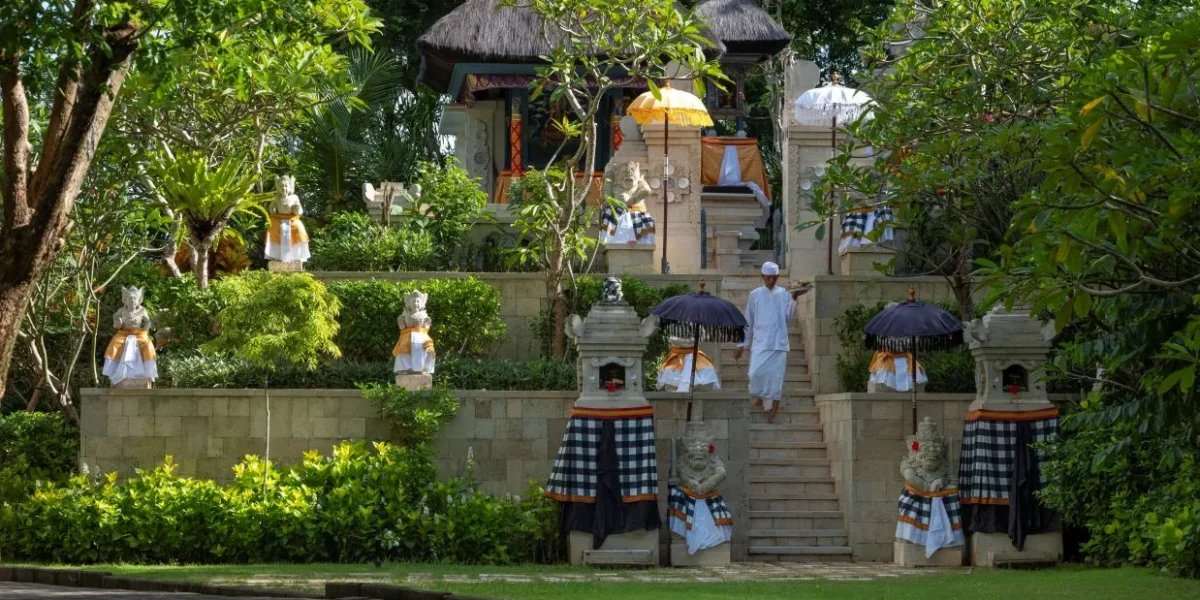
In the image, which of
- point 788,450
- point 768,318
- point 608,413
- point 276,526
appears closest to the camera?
point 276,526

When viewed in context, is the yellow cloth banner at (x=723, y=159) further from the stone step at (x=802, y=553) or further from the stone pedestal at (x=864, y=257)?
the stone step at (x=802, y=553)

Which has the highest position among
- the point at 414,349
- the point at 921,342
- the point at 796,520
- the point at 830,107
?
the point at 830,107

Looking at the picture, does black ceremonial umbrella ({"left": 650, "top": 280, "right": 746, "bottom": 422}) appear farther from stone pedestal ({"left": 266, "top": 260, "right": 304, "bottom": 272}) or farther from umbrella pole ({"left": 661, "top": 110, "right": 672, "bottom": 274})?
umbrella pole ({"left": 661, "top": 110, "right": 672, "bottom": 274})

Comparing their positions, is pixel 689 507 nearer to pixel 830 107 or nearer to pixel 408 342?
pixel 408 342

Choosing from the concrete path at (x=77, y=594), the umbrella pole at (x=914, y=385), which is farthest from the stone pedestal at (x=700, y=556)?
the concrete path at (x=77, y=594)

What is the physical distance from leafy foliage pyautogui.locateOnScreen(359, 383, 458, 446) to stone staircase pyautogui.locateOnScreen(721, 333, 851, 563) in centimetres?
331

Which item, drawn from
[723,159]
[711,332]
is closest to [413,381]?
[711,332]

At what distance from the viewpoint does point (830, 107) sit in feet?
76.4

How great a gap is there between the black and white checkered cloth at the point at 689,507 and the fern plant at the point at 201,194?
662 centimetres

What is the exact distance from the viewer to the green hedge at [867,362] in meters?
19.8

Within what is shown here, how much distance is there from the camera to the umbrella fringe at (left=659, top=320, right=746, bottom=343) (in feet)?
61.0

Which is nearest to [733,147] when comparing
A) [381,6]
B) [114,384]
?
[381,6]

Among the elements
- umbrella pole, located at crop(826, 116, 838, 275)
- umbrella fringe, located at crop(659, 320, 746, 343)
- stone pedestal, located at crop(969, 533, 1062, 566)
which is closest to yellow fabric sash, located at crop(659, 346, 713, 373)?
umbrella fringe, located at crop(659, 320, 746, 343)

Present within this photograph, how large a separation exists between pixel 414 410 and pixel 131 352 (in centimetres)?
308
